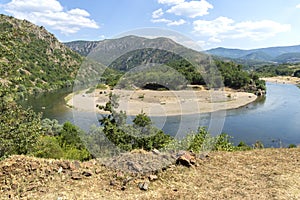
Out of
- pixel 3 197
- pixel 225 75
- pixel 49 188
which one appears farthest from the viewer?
pixel 225 75

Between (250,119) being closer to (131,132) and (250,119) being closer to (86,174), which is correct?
(131,132)

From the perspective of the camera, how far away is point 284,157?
32.8 ft

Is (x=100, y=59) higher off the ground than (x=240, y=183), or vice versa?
(x=100, y=59)

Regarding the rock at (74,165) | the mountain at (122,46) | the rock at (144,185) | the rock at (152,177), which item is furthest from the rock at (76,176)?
the mountain at (122,46)

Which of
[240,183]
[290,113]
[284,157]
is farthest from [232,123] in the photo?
[240,183]

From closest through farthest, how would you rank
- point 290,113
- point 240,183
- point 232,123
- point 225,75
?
point 240,183
point 232,123
point 290,113
point 225,75

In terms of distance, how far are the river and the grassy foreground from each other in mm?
11099

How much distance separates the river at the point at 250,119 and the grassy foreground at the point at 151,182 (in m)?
11.1

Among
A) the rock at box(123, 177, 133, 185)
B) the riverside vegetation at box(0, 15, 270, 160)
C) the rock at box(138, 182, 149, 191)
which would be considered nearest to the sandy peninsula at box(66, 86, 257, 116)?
the riverside vegetation at box(0, 15, 270, 160)

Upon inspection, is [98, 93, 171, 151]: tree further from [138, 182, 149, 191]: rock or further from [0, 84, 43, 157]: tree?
[138, 182, 149, 191]: rock

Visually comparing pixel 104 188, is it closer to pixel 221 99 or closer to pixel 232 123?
pixel 232 123

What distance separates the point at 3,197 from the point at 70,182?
1.65 m

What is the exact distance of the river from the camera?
34.3 meters

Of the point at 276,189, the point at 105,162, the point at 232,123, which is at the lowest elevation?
the point at 232,123
